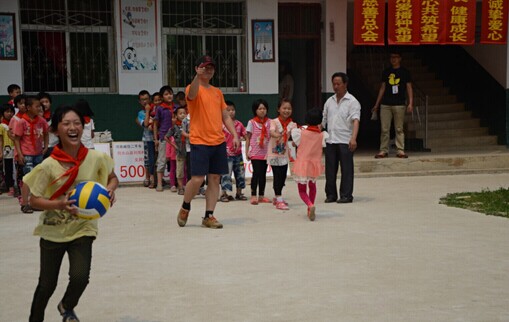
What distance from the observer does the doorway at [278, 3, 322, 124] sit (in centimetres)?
1530

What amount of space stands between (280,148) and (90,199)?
6.01 m

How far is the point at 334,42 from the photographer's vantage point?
1532cm

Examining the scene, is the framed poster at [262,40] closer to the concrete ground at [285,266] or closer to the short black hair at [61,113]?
the concrete ground at [285,266]

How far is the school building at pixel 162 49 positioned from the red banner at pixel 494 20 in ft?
3.93

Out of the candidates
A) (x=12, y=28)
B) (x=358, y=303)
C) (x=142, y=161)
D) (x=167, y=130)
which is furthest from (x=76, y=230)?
(x=12, y=28)

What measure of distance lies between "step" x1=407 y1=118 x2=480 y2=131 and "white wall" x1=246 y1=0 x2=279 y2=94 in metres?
3.68

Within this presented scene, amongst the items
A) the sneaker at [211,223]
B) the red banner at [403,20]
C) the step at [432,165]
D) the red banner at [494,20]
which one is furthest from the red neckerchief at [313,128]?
the red banner at [494,20]

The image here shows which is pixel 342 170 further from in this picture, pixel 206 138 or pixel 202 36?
pixel 202 36

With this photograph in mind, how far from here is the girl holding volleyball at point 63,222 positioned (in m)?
4.62

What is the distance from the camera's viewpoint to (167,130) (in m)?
12.3

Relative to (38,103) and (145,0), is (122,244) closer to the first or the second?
(38,103)

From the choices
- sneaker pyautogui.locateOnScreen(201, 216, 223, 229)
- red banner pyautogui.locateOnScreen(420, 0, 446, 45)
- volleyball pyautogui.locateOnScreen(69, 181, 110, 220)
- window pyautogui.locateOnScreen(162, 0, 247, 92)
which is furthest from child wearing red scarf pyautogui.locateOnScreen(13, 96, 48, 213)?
red banner pyautogui.locateOnScreen(420, 0, 446, 45)

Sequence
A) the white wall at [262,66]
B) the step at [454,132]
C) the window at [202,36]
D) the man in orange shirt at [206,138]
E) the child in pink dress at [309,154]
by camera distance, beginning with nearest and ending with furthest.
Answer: the man in orange shirt at [206,138]
the child in pink dress at [309,154]
the window at [202,36]
the white wall at [262,66]
the step at [454,132]

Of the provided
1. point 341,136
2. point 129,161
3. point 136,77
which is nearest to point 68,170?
point 341,136
